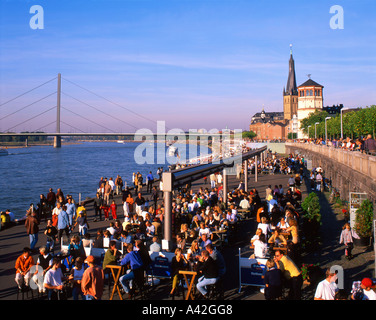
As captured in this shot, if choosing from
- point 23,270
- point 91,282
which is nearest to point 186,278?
point 91,282

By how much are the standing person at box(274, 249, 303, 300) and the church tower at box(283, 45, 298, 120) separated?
17825cm

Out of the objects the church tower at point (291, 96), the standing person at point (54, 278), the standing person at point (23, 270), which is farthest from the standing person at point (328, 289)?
the church tower at point (291, 96)

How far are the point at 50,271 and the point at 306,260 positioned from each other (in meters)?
6.17

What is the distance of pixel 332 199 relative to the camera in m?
18.6

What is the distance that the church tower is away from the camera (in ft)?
582

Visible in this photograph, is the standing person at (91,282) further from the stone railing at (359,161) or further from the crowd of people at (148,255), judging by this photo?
the stone railing at (359,161)

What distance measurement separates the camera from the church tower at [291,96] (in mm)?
177500

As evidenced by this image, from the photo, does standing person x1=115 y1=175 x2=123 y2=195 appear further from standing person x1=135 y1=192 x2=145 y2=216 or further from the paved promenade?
standing person x1=135 y1=192 x2=145 y2=216

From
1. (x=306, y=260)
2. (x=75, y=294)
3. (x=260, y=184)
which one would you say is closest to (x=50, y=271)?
(x=75, y=294)

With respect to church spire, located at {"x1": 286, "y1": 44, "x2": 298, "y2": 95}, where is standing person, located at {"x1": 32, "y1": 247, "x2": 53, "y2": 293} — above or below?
below

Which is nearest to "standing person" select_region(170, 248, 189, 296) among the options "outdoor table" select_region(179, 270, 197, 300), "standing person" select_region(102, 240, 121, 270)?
"outdoor table" select_region(179, 270, 197, 300)

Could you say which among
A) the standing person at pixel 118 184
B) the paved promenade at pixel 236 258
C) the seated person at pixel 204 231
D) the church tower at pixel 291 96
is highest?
the church tower at pixel 291 96

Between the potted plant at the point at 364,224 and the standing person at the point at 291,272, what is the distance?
4.87 meters
